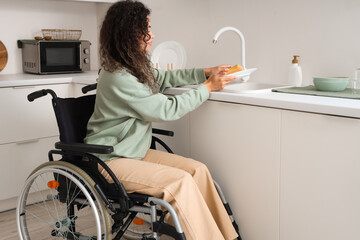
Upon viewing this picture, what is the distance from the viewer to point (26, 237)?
6.50 ft

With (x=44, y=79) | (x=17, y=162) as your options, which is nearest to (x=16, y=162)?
(x=17, y=162)

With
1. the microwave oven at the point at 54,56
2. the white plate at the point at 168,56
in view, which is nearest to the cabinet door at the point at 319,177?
the white plate at the point at 168,56

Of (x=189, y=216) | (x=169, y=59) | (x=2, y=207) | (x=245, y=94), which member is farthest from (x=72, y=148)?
(x=2, y=207)

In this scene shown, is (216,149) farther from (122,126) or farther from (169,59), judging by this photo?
(169,59)

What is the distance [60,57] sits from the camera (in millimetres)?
3107

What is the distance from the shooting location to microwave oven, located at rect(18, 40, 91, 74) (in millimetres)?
3010

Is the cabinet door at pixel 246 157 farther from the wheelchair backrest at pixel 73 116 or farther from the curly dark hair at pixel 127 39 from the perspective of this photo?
the wheelchair backrest at pixel 73 116

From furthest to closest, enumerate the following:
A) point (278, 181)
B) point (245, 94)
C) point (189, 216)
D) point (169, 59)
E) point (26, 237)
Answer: point (169, 59)
point (26, 237)
point (245, 94)
point (278, 181)
point (189, 216)

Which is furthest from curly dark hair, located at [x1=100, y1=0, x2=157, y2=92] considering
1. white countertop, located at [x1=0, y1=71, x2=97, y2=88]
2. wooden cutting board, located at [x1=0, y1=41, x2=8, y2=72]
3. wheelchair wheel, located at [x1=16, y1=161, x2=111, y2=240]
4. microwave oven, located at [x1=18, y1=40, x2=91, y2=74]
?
wooden cutting board, located at [x1=0, y1=41, x2=8, y2=72]

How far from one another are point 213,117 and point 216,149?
14 centimetres

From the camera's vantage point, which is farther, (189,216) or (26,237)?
(26,237)

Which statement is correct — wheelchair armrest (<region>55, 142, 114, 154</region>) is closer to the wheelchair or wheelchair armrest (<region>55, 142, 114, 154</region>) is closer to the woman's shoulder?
the wheelchair

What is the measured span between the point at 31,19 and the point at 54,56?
1.32 feet

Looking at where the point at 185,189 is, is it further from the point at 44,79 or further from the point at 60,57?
the point at 60,57
